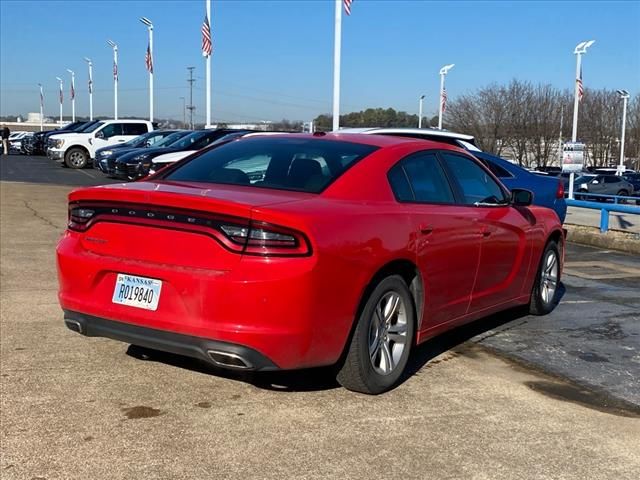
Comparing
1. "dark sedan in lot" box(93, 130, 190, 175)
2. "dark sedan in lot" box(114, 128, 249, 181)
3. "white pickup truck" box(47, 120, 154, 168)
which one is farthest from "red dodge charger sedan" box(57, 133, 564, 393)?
"white pickup truck" box(47, 120, 154, 168)

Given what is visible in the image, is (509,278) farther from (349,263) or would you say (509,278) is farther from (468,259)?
(349,263)

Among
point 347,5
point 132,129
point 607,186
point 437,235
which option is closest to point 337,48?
point 347,5

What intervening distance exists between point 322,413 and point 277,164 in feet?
5.35

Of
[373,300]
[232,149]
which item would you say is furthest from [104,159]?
[373,300]

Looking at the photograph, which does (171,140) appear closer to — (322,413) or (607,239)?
(607,239)

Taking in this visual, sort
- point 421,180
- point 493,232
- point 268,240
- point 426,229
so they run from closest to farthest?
point 268,240, point 426,229, point 421,180, point 493,232

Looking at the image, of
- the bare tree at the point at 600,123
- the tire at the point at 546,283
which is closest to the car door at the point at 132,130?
the tire at the point at 546,283

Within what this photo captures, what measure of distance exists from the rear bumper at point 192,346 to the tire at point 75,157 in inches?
995

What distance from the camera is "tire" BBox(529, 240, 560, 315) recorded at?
6.57 metres

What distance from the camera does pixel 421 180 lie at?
4.89 m

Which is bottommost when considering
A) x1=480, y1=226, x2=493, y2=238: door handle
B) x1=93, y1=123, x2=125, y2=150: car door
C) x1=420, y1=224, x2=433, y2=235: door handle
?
x1=480, y1=226, x2=493, y2=238: door handle

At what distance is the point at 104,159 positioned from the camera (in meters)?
20.9

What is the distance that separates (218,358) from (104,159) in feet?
60.3

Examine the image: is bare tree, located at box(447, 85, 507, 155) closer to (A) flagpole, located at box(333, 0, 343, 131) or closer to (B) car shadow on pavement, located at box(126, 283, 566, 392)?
(A) flagpole, located at box(333, 0, 343, 131)
